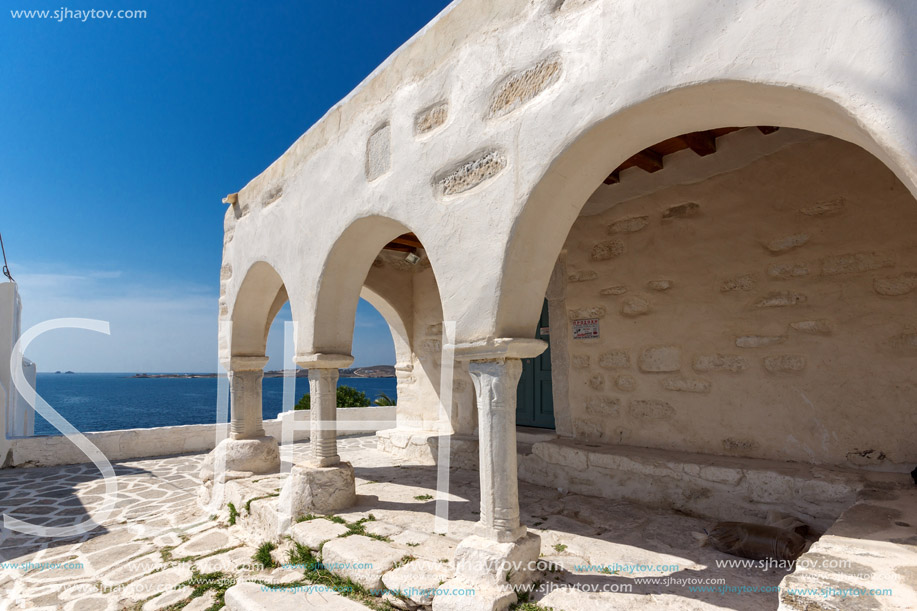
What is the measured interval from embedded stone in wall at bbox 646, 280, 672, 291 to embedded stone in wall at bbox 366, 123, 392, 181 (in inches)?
93.2

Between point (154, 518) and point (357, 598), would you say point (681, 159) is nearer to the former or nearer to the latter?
point (357, 598)

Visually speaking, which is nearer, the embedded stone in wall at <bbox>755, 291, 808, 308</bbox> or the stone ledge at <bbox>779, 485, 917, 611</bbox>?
the stone ledge at <bbox>779, 485, 917, 611</bbox>

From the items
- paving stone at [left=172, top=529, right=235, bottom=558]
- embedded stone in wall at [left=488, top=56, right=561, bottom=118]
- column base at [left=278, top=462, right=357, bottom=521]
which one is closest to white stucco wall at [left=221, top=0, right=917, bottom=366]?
embedded stone in wall at [left=488, top=56, right=561, bottom=118]

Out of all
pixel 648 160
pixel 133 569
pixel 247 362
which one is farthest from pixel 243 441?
pixel 648 160

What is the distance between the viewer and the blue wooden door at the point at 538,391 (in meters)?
5.53

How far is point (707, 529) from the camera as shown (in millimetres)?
3225

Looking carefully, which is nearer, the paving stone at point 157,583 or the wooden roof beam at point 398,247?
the paving stone at point 157,583

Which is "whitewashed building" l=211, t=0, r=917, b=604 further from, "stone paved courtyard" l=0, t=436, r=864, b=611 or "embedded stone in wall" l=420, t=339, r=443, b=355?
"embedded stone in wall" l=420, t=339, r=443, b=355

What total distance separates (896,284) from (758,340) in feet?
2.76

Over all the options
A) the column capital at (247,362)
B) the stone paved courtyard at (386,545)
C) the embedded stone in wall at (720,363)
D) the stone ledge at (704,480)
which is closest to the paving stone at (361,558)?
the stone paved courtyard at (386,545)

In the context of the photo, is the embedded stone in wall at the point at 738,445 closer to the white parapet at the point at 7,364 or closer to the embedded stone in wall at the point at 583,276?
the embedded stone in wall at the point at 583,276

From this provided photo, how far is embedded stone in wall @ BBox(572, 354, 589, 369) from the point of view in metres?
4.63

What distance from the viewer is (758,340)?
358 centimetres

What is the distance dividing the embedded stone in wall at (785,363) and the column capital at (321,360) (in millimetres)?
3226
